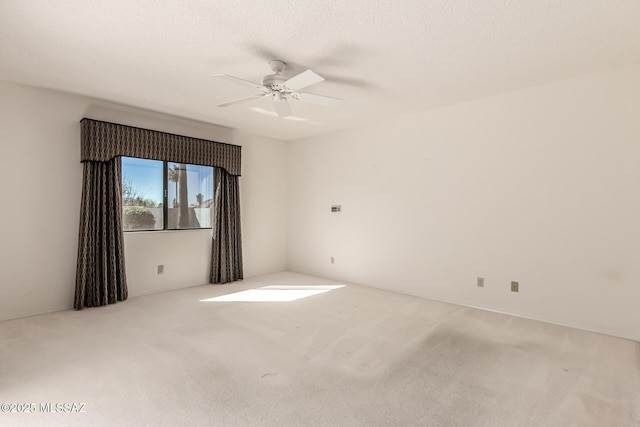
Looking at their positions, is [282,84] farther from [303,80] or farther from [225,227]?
[225,227]

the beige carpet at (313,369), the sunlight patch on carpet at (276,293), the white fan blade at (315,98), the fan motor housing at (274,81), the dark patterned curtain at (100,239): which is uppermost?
the fan motor housing at (274,81)

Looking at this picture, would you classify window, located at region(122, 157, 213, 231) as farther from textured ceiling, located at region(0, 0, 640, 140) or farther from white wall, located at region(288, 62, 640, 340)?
white wall, located at region(288, 62, 640, 340)

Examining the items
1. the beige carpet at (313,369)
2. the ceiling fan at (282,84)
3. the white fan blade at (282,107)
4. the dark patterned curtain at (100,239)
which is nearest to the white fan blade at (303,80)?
the ceiling fan at (282,84)

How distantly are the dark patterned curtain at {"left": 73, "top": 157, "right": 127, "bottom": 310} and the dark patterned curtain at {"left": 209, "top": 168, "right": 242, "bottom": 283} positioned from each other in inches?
50.0

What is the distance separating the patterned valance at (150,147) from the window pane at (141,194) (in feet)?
0.76

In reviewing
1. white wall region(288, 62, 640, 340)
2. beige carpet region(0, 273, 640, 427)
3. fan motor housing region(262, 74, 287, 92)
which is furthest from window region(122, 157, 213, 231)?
fan motor housing region(262, 74, 287, 92)

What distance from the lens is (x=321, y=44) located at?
2.46m

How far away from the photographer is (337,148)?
524 centimetres

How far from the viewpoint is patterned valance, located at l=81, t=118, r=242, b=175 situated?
12.1 feet

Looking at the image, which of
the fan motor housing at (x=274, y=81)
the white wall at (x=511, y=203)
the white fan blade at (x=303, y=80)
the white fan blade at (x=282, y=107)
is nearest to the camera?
the white fan blade at (x=303, y=80)

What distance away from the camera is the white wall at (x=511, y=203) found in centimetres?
295

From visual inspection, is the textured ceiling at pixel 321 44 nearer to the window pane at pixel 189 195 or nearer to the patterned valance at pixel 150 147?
the patterned valance at pixel 150 147

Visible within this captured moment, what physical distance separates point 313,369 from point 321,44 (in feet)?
7.81

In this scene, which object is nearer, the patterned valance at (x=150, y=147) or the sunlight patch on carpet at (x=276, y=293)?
the patterned valance at (x=150, y=147)
